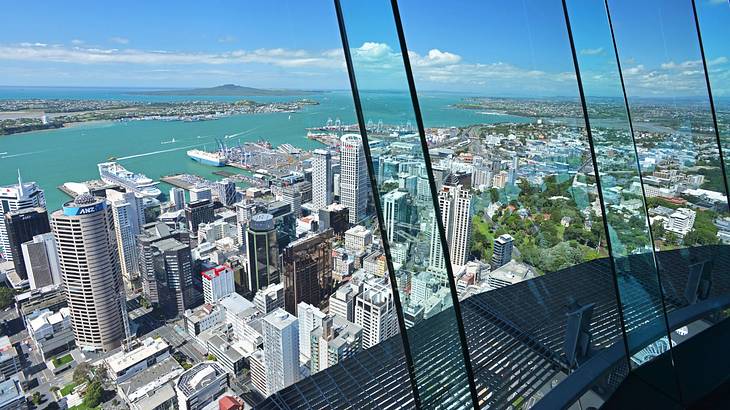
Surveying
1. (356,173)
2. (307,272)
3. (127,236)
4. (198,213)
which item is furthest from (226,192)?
(356,173)

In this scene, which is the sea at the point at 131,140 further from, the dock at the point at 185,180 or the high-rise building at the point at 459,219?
the high-rise building at the point at 459,219

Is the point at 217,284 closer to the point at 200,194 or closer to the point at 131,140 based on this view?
the point at 200,194

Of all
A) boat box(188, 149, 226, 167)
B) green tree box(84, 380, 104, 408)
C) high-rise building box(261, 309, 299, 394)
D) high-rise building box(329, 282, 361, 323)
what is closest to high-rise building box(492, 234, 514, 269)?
high-rise building box(329, 282, 361, 323)

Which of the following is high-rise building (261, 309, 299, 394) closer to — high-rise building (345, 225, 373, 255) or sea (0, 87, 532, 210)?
high-rise building (345, 225, 373, 255)

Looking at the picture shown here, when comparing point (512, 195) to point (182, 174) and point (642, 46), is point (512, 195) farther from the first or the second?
point (182, 174)

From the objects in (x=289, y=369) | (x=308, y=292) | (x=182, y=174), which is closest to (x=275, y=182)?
(x=182, y=174)

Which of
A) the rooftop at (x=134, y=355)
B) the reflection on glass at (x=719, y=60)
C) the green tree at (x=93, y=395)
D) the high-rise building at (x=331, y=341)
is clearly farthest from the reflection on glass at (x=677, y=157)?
the rooftop at (x=134, y=355)
